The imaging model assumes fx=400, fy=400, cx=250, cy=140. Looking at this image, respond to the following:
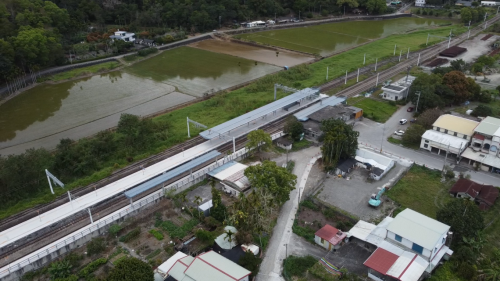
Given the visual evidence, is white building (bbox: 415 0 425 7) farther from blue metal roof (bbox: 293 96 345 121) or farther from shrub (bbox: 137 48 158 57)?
blue metal roof (bbox: 293 96 345 121)

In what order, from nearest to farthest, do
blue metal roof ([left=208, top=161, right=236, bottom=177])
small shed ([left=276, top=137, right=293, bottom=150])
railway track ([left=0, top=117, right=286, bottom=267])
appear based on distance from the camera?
1. railway track ([left=0, top=117, right=286, bottom=267])
2. blue metal roof ([left=208, top=161, right=236, bottom=177])
3. small shed ([left=276, top=137, right=293, bottom=150])

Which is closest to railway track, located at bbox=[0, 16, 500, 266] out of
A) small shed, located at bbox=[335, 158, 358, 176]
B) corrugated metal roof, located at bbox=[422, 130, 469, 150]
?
small shed, located at bbox=[335, 158, 358, 176]

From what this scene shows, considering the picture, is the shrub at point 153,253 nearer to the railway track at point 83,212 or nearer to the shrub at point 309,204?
the railway track at point 83,212

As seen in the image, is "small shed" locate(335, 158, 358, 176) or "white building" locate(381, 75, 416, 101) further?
"white building" locate(381, 75, 416, 101)

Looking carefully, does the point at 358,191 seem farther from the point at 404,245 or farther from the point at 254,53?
the point at 254,53

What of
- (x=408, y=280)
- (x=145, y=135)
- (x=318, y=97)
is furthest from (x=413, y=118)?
(x=145, y=135)

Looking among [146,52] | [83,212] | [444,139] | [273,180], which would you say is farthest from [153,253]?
[146,52]

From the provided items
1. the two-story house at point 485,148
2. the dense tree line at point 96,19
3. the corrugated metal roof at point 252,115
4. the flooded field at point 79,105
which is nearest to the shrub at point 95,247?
the corrugated metal roof at point 252,115
